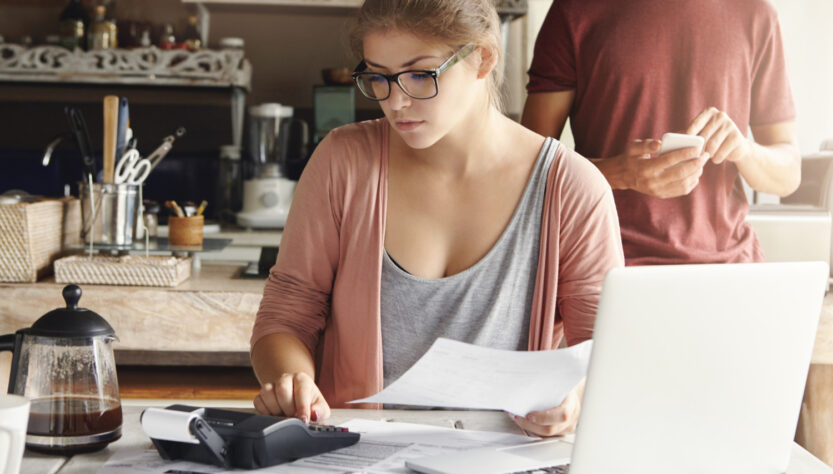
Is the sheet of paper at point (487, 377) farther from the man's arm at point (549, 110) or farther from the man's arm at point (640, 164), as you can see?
the man's arm at point (549, 110)

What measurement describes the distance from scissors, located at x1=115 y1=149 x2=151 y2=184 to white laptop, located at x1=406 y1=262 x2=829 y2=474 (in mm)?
1589

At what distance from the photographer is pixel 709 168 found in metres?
1.75

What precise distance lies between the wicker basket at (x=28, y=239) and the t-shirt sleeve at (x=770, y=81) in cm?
159

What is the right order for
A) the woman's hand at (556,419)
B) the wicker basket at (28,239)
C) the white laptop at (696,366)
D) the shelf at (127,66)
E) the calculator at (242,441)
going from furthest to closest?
1. the shelf at (127,66)
2. the wicker basket at (28,239)
3. the woman's hand at (556,419)
4. the calculator at (242,441)
5. the white laptop at (696,366)

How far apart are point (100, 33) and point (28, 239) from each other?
1292 millimetres

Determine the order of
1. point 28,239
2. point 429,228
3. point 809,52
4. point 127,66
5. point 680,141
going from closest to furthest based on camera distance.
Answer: point 429,228 → point 680,141 → point 28,239 → point 809,52 → point 127,66

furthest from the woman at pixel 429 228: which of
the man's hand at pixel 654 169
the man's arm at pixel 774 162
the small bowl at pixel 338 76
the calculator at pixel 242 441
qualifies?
the small bowl at pixel 338 76

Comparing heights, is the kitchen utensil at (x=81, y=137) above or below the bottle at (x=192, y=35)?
below

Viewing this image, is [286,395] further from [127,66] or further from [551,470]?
[127,66]

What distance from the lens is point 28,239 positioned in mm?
1901

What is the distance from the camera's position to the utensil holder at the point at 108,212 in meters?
2.02

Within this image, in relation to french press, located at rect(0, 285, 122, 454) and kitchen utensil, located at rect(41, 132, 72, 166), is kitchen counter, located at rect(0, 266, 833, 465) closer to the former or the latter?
kitchen utensil, located at rect(41, 132, 72, 166)

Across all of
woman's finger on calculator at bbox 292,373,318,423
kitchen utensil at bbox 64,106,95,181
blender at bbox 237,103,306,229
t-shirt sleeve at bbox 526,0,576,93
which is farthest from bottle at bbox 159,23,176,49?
woman's finger on calculator at bbox 292,373,318,423

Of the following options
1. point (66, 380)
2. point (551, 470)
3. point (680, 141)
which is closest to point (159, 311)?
point (66, 380)
